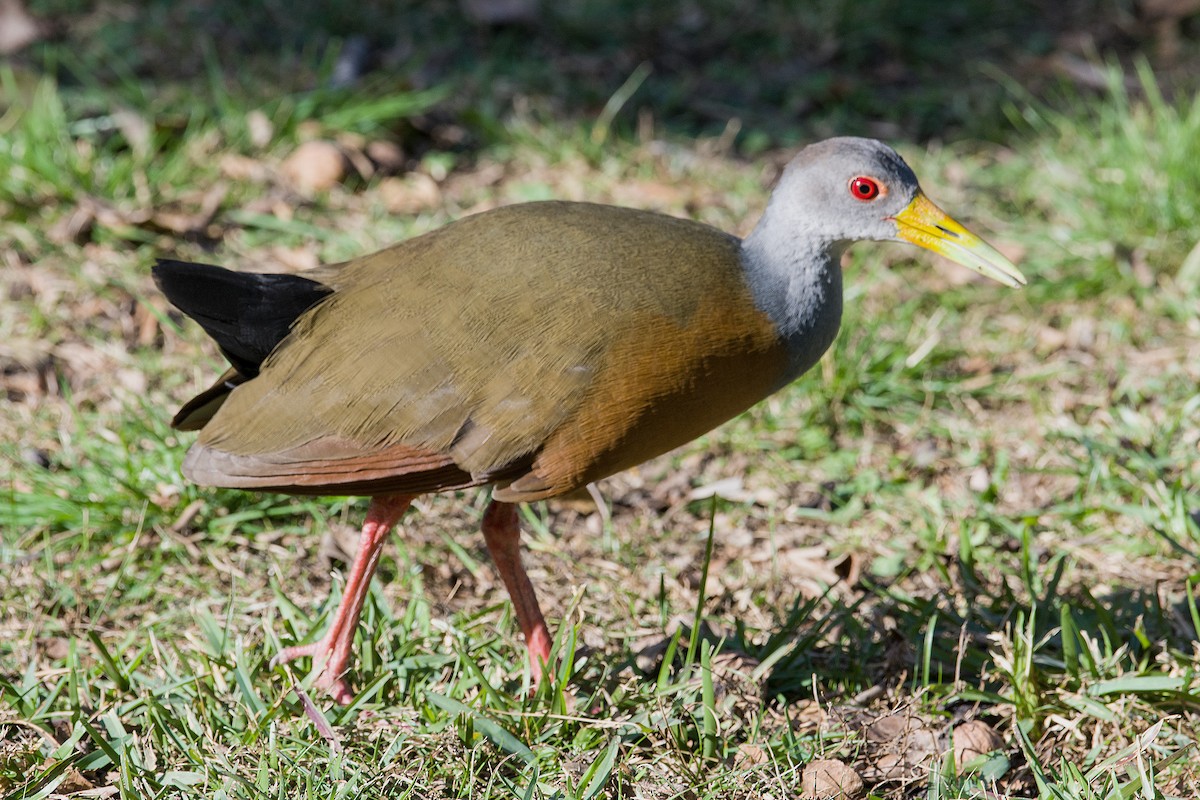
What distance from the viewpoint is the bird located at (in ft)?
9.45

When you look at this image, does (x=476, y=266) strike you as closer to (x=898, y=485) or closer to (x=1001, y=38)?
(x=898, y=485)

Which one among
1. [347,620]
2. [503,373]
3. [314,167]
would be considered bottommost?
[347,620]

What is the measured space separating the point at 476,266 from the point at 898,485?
178cm

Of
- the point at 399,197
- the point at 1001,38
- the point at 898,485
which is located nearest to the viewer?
the point at 898,485

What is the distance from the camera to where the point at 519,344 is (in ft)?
9.49

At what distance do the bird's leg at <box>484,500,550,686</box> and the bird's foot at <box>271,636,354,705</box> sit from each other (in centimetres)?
44

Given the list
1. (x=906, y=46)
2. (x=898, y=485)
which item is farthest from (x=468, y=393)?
(x=906, y=46)

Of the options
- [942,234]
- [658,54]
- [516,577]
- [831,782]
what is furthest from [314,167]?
[831,782]

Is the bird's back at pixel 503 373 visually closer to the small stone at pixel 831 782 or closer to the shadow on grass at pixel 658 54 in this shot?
the small stone at pixel 831 782

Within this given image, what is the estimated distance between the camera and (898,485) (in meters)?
4.17

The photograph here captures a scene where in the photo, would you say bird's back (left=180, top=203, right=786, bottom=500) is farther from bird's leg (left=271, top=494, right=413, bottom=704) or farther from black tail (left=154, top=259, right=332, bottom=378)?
bird's leg (left=271, top=494, right=413, bottom=704)

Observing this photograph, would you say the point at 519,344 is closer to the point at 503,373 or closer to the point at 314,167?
the point at 503,373

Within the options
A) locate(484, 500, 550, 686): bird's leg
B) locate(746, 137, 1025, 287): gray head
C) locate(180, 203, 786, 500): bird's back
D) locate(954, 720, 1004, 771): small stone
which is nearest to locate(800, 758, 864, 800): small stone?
locate(954, 720, 1004, 771): small stone

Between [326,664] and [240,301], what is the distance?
0.89 m
